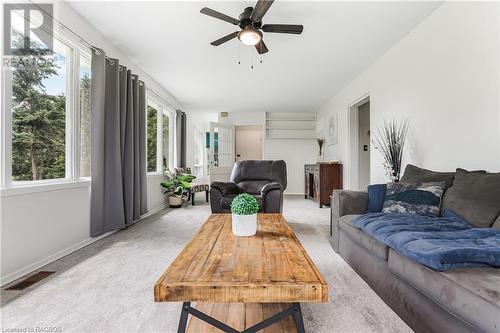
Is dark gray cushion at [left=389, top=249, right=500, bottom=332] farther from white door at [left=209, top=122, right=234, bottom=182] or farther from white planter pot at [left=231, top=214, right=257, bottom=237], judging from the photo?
white door at [left=209, top=122, right=234, bottom=182]

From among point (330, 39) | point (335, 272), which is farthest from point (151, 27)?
point (335, 272)

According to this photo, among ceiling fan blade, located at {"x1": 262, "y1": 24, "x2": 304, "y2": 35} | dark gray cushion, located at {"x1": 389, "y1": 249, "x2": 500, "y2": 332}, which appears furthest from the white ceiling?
dark gray cushion, located at {"x1": 389, "y1": 249, "x2": 500, "y2": 332}

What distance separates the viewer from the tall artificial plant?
292 centimetres

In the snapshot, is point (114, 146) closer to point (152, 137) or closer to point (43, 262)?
point (43, 262)

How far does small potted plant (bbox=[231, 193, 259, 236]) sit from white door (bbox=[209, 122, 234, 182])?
4403 mm

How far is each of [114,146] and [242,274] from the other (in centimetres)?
266

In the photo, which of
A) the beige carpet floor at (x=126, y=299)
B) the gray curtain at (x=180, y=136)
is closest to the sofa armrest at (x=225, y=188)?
the beige carpet floor at (x=126, y=299)

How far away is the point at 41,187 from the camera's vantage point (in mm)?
2148

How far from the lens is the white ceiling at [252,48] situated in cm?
245

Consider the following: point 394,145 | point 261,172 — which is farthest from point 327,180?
point 394,145

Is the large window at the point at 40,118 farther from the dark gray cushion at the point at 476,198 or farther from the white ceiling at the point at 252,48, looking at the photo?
the dark gray cushion at the point at 476,198

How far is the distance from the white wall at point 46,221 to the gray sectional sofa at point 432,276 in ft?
8.63

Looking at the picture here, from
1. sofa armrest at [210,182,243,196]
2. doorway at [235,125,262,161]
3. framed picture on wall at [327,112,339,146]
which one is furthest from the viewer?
doorway at [235,125,262,161]

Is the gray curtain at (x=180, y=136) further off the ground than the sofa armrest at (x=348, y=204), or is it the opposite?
the gray curtain at (x=180, y=136)
